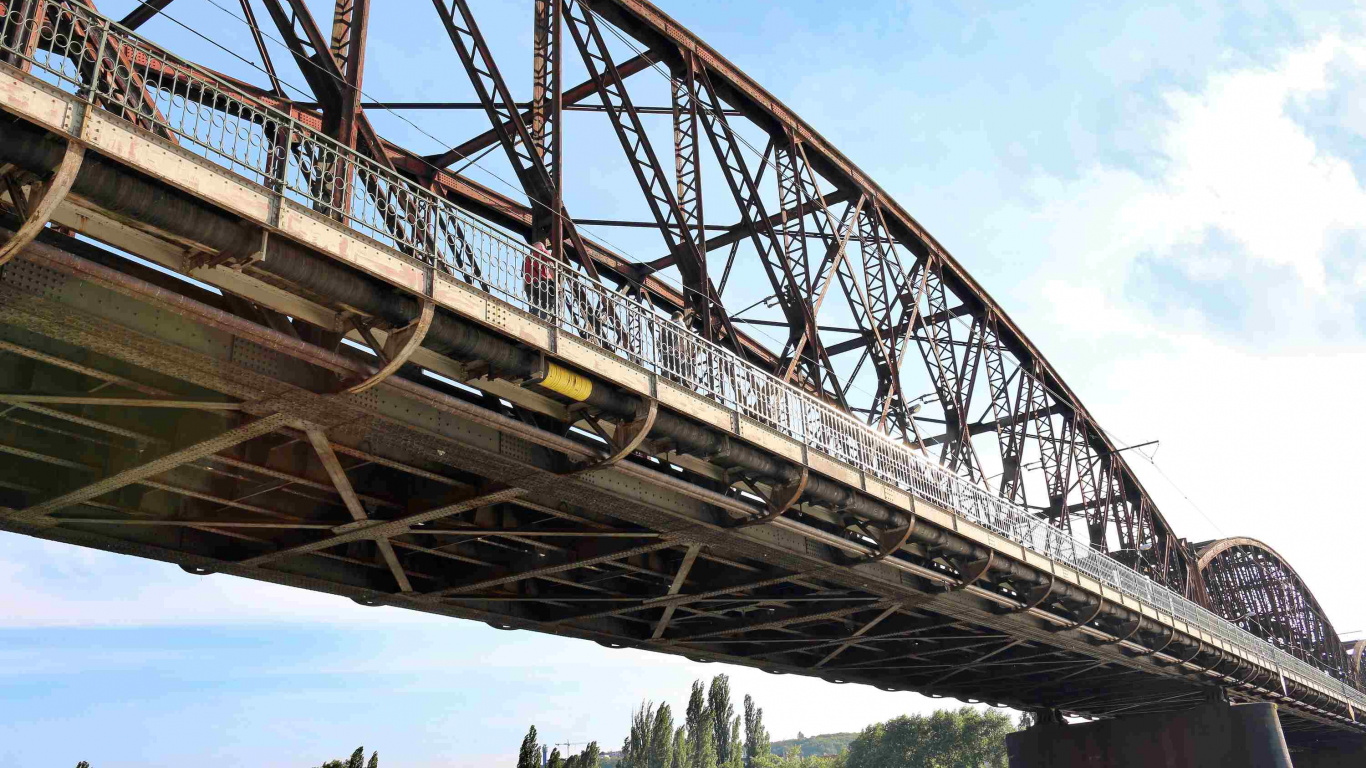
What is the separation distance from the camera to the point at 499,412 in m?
14.2

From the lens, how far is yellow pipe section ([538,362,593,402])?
13023 millimetres

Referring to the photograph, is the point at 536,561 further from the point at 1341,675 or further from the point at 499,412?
the point at 1341,675

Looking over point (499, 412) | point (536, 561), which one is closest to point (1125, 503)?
point (536, 561)

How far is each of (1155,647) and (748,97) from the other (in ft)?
82.7

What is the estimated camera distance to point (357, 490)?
16750mm

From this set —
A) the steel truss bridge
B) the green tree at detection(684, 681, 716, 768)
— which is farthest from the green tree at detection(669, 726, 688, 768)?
the steel truss bridge

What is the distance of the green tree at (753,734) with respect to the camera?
12988 centimetres

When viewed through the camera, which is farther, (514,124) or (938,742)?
(938,742)

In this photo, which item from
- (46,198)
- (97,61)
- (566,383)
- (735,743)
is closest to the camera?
(46,198)

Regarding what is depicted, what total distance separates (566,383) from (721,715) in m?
108

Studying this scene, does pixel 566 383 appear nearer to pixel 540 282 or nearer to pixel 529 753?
pixel 540 282

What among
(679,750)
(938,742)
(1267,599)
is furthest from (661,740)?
(1267,599)

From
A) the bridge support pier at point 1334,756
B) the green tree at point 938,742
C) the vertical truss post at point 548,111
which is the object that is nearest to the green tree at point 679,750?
the green tree at point 938,742

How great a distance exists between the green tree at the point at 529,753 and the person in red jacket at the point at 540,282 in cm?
5579
